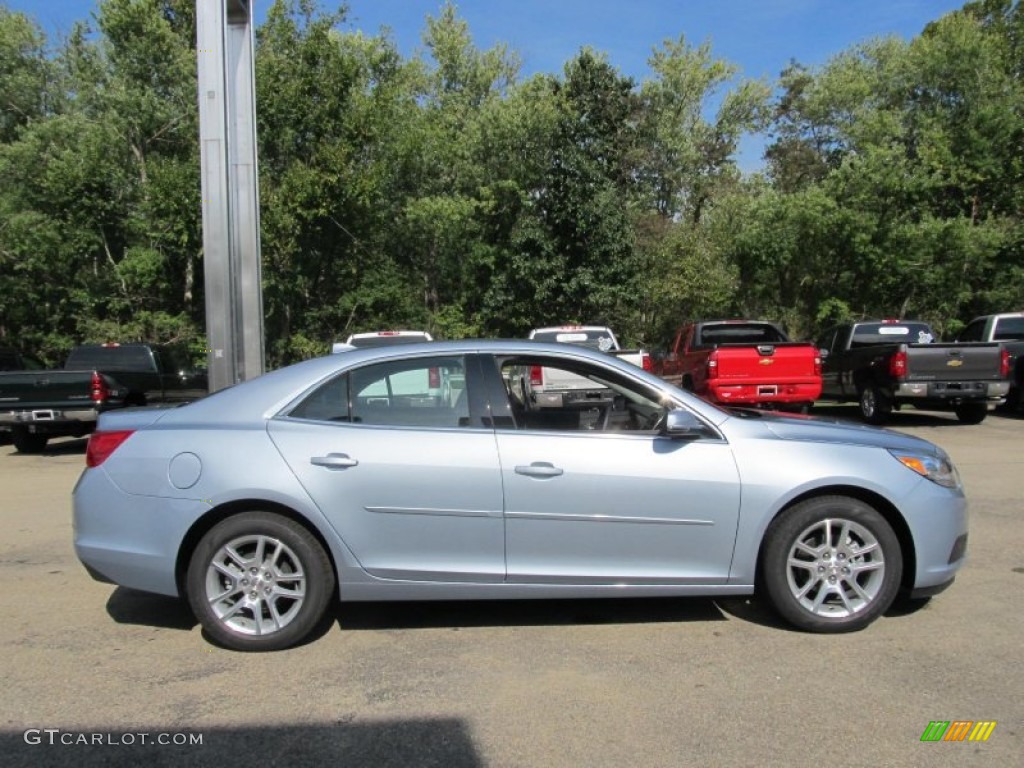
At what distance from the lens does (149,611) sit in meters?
4.99

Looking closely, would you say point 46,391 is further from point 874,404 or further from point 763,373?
point 874,404

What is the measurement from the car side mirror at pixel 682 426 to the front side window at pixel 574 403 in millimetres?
195

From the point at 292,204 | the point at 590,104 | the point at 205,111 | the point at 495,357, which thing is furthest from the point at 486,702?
the point at 590,104

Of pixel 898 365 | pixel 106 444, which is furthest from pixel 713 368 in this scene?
pixel 106 444

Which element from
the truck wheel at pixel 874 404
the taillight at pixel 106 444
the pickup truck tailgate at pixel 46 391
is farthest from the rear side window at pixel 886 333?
the taillight at pixel 106 444

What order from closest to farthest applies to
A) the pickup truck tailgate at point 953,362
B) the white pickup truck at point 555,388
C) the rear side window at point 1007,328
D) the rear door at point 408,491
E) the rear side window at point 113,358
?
the rear door at point 408,491
the white pickup truck at point 555,388
the pickup truck tailgate at point 953,362
the rear side window at point 113,358
the rear side window at point 1007,328

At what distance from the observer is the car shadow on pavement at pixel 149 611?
477 cm

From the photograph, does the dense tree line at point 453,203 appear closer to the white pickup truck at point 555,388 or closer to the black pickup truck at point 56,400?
the black pickup truck at point 56,400

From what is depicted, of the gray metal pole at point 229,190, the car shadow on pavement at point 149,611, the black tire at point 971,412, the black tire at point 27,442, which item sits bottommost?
the black tire at point 27,442

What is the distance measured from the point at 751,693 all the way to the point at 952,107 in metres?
29.1

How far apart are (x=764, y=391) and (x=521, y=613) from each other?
8.82 meters

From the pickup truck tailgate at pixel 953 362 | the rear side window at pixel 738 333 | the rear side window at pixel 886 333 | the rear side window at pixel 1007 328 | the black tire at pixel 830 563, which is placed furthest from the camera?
the rear side window at pixel 1007 328

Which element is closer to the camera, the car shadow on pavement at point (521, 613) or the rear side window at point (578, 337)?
the car shadow on pavement at point (521, 613)

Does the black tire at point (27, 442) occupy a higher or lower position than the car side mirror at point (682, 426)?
lower
